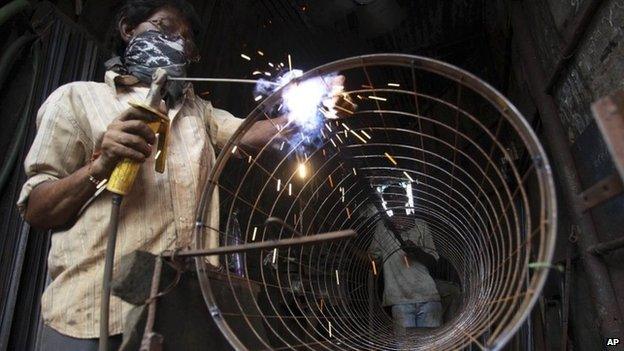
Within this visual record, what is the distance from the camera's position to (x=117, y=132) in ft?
4.10

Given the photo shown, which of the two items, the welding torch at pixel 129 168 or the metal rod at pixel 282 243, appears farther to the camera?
the welding torch at pixel 129 168

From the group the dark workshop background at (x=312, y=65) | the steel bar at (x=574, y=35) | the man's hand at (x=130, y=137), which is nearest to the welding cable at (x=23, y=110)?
the dark workshop background at (x=312, y=65)

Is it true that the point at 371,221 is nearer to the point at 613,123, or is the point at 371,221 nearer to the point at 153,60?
the point at 153,60

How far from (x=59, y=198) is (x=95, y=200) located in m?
0.13

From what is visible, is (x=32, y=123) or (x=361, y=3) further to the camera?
(x=361, y=3)

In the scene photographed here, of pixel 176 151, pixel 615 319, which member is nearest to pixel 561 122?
pixel 615 319

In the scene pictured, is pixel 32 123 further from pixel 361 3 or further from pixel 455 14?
pixel 455 14

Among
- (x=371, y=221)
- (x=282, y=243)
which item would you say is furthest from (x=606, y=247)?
(x=282, y=243)

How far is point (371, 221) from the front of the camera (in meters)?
2.85

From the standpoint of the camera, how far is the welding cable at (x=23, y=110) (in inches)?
93.1

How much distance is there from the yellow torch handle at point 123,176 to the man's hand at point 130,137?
22 millimetres

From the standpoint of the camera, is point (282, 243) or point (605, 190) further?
point (605, 190)

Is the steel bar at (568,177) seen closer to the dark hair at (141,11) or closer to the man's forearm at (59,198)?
the dark hair at (141,11)

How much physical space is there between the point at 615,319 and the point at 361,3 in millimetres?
3325
